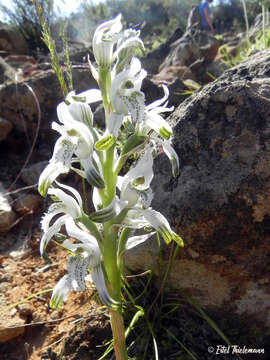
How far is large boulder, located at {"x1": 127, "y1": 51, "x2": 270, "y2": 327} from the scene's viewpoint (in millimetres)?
2396

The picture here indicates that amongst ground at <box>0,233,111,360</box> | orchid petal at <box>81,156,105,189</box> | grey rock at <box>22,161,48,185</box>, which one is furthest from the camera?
grey rock at <box>22,161,48,185</box>

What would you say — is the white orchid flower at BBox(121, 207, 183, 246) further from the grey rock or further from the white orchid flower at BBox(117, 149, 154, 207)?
the grey rock

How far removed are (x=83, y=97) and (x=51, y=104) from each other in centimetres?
367

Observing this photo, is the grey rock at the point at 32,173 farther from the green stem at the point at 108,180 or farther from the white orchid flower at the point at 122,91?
the white orchid flower at the point at 122,91

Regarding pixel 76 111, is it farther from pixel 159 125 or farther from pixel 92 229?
pixel 92 229

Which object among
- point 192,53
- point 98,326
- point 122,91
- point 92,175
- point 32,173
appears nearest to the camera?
Answer: point 92,175

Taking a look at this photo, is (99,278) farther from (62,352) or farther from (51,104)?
(51,104)

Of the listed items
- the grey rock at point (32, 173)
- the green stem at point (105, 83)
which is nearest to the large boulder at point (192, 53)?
the grey rock at point (32, 173)

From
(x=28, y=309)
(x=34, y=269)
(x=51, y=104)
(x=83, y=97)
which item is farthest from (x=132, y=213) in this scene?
(x=51, y=104)

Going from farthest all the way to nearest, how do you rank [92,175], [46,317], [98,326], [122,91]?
1. [46,317]
2. [98,326]
3. [122,91]
4. [92,175]

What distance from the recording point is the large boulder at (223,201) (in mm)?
2396

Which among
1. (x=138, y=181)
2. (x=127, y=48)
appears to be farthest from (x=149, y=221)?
(x=127, y=48)

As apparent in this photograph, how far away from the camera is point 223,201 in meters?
2.41

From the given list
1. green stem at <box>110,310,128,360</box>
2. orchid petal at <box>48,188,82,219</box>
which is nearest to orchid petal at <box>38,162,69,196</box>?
orchid petal at <box>48,188,82,219</box>
